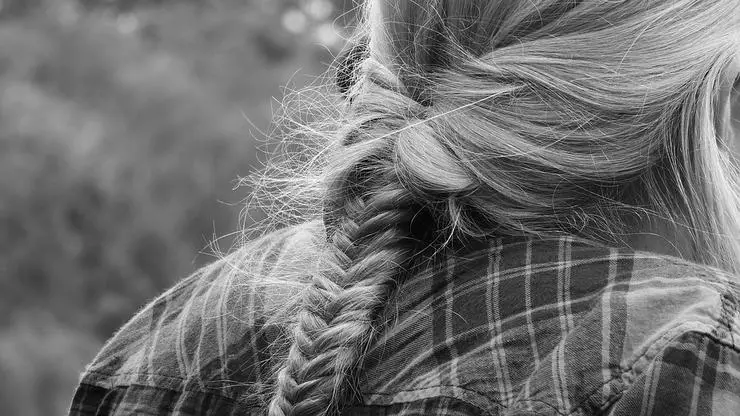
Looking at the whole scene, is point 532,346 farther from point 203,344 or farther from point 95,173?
point 95,173

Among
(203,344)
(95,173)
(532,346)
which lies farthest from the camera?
(95,173)

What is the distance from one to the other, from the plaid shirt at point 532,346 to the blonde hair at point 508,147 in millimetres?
34

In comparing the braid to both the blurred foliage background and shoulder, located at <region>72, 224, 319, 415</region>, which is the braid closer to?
shoulder, located at <region>72, 224, 319, 415</region>

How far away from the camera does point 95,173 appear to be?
4.29m

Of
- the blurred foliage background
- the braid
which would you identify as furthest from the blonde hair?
the blurred foliage background

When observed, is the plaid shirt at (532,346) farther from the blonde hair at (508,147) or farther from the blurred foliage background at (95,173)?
the blurred foliage background at (95,173)

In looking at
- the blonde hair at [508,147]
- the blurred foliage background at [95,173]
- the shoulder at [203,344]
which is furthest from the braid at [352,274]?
the blurred foliage background at [95,173]

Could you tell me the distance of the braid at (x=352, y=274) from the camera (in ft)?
2.97

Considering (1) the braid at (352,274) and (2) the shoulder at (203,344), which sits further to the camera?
(2) the shoulder at (203,344)

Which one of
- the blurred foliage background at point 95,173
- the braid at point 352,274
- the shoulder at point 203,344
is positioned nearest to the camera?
the braid at point 352,274

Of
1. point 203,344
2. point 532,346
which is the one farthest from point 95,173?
point 532,346

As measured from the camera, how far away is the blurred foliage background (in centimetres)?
415

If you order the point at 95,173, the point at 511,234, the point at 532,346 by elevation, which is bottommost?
the point at 532,346

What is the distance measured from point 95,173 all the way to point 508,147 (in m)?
3.65
